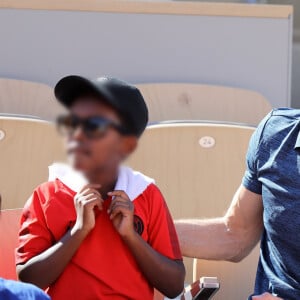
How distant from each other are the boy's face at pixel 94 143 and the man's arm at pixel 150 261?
20.3 inches

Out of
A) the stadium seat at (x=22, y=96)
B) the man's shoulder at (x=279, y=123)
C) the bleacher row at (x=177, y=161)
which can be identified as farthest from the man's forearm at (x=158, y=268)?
the stadium seat at (x=22, y=96)

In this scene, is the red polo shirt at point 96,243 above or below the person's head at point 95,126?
below

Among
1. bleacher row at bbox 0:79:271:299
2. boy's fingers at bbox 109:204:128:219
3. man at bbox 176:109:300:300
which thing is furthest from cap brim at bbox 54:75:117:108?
bleacher row at bbox 0:79:271:299

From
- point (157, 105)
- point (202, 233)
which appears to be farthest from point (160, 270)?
point (157, 105)

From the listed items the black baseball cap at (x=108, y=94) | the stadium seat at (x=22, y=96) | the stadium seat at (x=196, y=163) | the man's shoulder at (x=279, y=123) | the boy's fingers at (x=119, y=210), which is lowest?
the stadium seat at (x=196, y=163)

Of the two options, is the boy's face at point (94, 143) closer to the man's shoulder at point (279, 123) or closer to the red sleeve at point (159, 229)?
the red sleeve at point (159, 229)


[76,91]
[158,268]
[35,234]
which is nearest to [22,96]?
[35,234]

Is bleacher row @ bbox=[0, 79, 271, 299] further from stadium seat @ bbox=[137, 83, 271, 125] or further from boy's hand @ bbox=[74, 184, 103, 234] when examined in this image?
boy's hand @ bbox=[74, 184, 103, 234]

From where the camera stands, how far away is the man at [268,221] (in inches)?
58.2

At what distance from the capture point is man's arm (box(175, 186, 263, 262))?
63.4 inches

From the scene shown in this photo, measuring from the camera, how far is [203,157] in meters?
2.34

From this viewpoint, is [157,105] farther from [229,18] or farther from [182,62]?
[229,18]

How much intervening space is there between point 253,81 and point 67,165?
2.93 m

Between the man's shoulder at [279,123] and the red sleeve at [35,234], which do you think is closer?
the red sleeve at [35,234]
